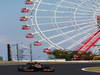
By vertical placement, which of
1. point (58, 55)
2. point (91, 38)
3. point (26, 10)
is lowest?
point (58, 55)

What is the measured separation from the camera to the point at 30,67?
50.2 meters

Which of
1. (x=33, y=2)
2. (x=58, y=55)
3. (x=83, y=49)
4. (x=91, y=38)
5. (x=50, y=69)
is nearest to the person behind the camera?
(x=50, y=69)

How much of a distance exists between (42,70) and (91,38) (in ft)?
145

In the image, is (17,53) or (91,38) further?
(17,53)

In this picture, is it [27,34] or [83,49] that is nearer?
[27,34]

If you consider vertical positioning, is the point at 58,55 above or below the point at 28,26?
below

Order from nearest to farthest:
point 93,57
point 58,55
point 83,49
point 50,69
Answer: point 50,69 < point 83,49 < point 93,57 < point 58,55

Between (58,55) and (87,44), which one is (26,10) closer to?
(87,44)

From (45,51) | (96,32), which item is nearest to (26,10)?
(45,51)

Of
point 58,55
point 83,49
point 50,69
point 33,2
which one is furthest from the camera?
point 58,55

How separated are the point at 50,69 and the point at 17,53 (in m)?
95.3

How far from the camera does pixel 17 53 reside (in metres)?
143

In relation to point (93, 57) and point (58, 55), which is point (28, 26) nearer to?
point (93, 57)

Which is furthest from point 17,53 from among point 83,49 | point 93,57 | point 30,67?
point 30,67
